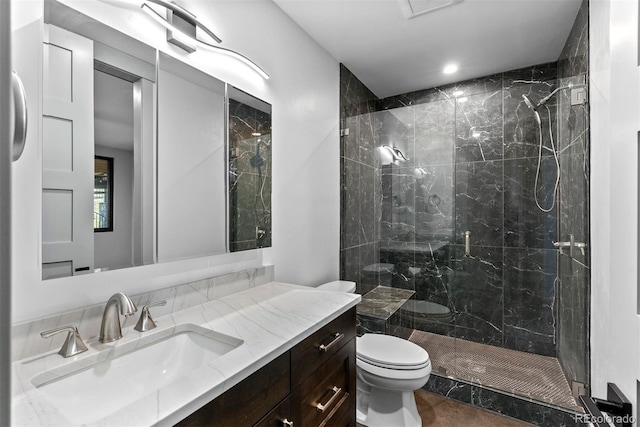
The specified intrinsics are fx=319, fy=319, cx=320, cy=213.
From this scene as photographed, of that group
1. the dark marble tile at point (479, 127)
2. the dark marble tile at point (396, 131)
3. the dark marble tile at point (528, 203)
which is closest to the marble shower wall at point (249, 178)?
the dark marble tile at point (396, 131)

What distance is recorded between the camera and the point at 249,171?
160 cm

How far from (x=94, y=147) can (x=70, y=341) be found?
0.58m

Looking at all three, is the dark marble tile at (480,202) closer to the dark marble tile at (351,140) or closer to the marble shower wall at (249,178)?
the dark marble tile at (351,140)

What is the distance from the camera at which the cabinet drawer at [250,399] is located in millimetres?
732

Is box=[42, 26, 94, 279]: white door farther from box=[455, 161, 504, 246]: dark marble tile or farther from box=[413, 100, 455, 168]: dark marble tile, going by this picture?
box=[455, 161, 504, 246]: dark marble tile

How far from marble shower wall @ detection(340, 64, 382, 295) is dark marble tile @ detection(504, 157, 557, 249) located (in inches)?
42.3

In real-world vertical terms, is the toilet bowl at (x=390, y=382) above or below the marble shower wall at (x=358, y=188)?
below

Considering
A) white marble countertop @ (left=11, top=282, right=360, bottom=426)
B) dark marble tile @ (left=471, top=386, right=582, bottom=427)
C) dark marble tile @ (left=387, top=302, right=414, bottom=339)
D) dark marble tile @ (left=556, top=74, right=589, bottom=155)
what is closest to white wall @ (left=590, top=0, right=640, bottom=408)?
white marble countertop @ (left=11, top=282, right=360, bottom=426)

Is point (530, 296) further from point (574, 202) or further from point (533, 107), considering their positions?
point (533, 107)

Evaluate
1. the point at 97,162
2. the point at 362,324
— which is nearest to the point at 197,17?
the point at 97,162

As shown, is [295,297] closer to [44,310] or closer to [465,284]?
[44,310]

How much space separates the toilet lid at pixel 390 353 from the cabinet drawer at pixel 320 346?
1.72 ft

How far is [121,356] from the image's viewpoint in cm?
92

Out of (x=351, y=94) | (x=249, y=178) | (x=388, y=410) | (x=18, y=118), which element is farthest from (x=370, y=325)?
(x=18, y=118)
